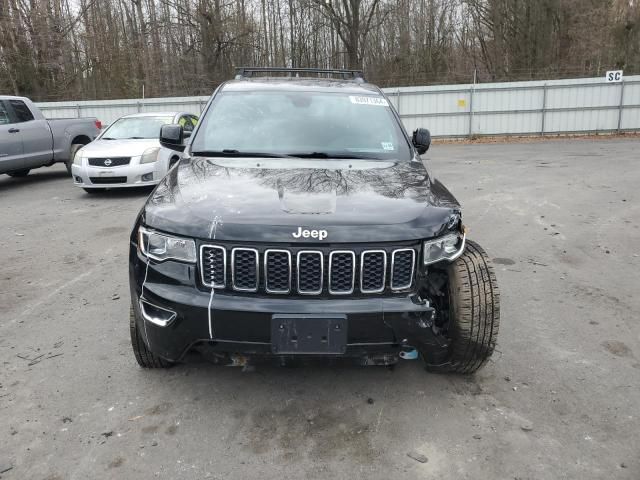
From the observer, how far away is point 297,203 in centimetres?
274

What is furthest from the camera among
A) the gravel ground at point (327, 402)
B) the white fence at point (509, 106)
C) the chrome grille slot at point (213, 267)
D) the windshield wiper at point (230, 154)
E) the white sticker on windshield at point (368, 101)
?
the white fence at point (509, 106)

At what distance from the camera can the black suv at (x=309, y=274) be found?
8.25ft

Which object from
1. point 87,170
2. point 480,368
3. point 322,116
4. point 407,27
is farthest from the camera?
point 407,27

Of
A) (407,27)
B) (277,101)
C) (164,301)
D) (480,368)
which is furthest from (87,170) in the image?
(407,27)

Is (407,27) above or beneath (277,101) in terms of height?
above

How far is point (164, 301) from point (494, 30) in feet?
96.8

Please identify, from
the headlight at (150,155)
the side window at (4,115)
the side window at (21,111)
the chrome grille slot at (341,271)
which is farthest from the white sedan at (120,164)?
the chrome grille slot at (341,271)

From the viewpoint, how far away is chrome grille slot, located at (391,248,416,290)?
2.60m

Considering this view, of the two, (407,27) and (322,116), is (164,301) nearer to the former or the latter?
(322,116)

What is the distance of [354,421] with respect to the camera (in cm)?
278

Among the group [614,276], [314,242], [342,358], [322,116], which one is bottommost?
[614,276]

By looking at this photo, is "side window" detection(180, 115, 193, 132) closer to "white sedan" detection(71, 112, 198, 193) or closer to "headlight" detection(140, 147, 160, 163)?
"white sedan" detection(71, 112, 198, 193)

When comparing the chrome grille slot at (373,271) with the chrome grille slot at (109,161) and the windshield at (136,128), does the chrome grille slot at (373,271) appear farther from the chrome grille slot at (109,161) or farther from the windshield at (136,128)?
the windshield at (136,128)

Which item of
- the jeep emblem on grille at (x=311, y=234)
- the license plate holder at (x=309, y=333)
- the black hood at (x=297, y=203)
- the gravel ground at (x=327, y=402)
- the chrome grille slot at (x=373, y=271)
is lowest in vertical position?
the gravel ground at (x=327, y=402)
